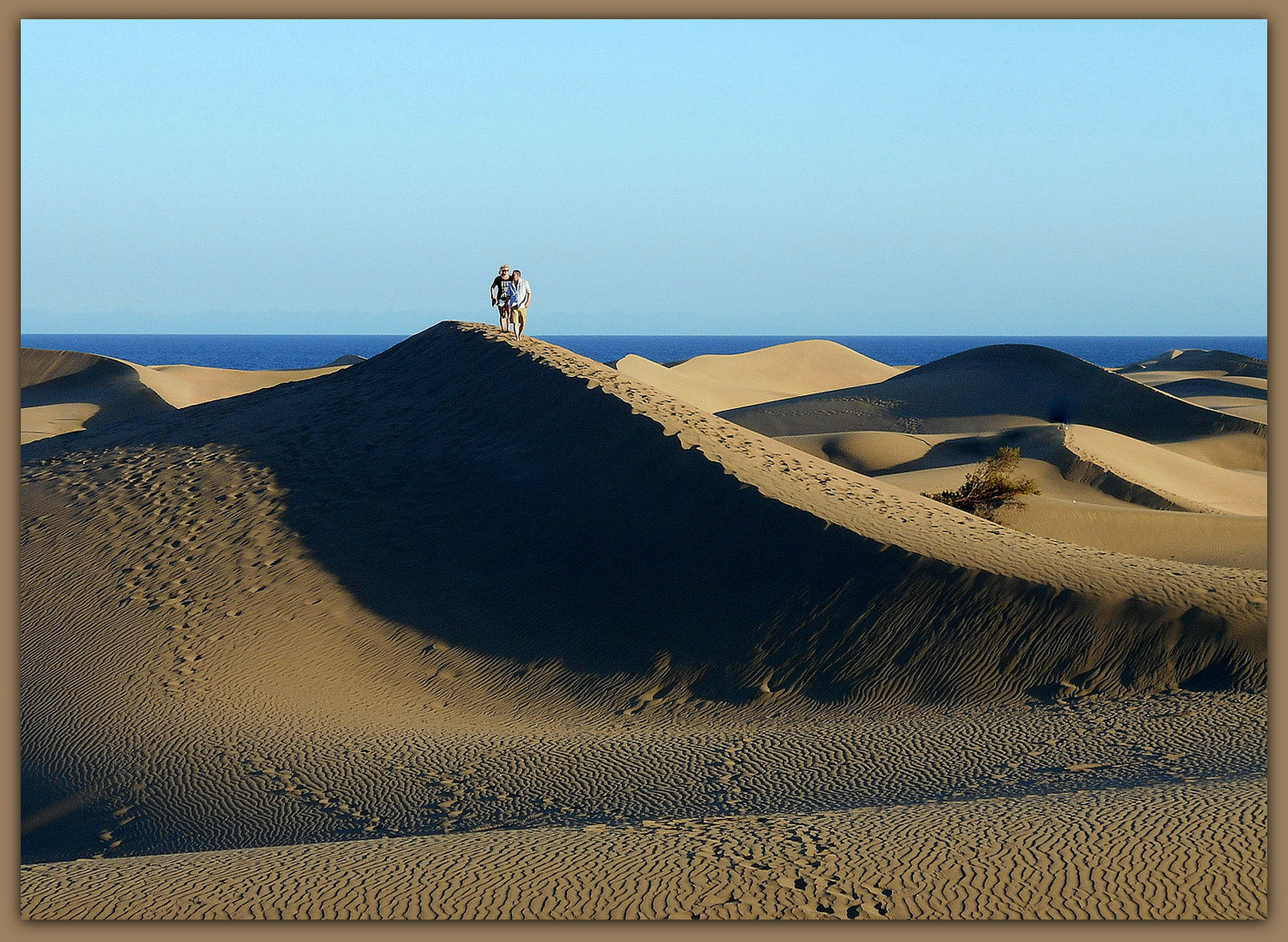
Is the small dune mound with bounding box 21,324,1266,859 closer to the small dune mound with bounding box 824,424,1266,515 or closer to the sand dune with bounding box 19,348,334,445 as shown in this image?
the small dune mound with bounding box 824,424,1266,515

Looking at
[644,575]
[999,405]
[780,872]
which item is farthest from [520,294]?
[999,405]

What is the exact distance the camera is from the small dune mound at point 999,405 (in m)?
32.2

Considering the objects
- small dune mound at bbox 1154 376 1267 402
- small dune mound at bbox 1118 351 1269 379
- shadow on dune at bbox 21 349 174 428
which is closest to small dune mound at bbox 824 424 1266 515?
small dune mound at bbox 1154 376 1267 402

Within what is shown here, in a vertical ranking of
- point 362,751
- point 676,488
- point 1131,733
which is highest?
point 676,488

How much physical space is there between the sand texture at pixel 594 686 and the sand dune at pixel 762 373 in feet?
93.2

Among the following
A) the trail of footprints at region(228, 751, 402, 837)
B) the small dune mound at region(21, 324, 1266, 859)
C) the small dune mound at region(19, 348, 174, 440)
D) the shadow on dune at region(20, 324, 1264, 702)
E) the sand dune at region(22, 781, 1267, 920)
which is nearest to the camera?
the sand dune at region(22, 781, 1267, 920)

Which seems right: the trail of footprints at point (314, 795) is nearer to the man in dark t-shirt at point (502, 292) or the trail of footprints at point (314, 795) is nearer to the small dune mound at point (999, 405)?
the man in dark t-shirt at point (502, 292)

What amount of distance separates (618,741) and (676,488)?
3.95m

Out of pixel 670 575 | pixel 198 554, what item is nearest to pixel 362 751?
pixel 670 575

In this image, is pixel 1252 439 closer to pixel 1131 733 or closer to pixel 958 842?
pixel 1131 733

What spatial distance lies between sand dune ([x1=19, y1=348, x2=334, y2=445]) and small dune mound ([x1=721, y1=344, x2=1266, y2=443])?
1807 centimetres

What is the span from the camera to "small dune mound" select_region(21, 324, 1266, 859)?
28.0 ft

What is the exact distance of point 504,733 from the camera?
8.88 m

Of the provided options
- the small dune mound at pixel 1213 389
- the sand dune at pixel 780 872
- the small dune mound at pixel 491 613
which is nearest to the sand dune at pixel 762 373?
the small dune mound at pixel 1213 389
